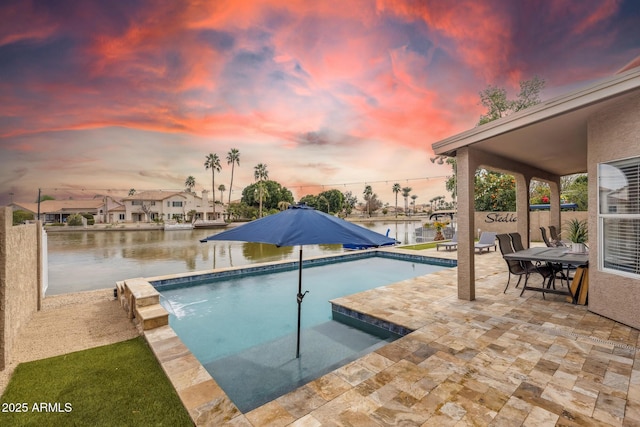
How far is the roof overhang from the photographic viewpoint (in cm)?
359

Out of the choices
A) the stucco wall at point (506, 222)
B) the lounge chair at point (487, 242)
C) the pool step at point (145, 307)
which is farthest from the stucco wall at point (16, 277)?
the stucco wall at point (506, 222)

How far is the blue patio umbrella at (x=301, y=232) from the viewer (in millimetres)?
2814

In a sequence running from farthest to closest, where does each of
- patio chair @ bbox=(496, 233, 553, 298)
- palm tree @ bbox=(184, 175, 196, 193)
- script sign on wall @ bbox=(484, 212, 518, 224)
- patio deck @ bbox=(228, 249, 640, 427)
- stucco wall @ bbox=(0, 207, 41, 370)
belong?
palm tree @ bbox=(184, 175, 196, 193)
script sign on wall @ bbox=(484, 212, 518, 224)
patio chair @ bbox=(496, 233, 553, 298)
stucco wall @ bbox=(0, 207, 41, 370)
patio deck @ bbox=(228, 249, 640, 427)

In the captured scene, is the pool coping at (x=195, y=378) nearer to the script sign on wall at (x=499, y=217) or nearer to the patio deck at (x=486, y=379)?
the patio deck at (x=486, y=379)

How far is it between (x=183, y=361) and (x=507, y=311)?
486cm

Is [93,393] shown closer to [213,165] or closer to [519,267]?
[519,267]

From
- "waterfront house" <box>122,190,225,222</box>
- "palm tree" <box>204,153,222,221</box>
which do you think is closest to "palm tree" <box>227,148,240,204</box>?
"palm tree" <box>204,153,222,221</box>

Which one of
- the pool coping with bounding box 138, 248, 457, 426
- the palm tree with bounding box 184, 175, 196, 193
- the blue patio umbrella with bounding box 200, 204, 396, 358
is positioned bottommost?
the pool coping with bounding box 138, 248, 457, 426

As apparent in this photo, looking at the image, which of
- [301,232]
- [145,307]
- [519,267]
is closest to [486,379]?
[301,232]

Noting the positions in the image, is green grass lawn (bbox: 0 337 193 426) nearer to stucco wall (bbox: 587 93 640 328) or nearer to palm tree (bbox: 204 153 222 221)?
stucco wall (bbox: 587 93 640 328)

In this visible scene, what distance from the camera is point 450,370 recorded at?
282cm

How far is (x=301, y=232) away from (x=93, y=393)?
2456mm

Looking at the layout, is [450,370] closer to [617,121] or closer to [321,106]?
[617,121]

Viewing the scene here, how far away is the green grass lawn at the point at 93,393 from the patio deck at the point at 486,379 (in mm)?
812
